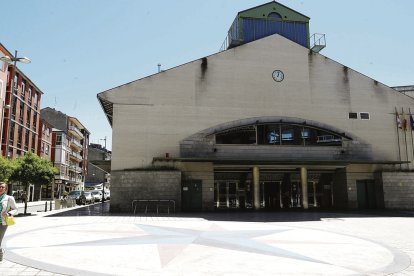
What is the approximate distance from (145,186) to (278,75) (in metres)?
13.4

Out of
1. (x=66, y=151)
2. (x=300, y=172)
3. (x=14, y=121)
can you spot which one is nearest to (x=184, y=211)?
(x=300, y=172)

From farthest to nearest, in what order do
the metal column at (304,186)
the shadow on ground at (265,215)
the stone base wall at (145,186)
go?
the metal column at (304,186) < the stone base wall at (145,186) < the shadow on ground at (265,215)

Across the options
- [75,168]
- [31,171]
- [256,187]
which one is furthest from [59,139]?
[256,187]

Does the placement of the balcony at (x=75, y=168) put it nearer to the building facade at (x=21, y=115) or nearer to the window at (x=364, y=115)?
the building facade at (x=21, y=115)

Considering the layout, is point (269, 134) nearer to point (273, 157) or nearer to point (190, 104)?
point (273, 157)

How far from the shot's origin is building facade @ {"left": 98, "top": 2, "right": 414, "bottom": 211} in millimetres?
25000

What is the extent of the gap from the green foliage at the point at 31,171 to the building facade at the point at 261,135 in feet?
14.7

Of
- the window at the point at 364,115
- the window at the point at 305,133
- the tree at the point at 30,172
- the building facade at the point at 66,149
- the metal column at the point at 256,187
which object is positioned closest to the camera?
the tree at the point at 30,172

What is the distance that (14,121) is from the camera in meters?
43.9

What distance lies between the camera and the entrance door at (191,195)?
25.3 metres

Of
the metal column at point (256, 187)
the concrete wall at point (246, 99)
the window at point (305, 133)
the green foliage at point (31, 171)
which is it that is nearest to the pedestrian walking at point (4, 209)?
the green foliage at point (31, 171)

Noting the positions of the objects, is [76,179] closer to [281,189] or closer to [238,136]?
[281,189]

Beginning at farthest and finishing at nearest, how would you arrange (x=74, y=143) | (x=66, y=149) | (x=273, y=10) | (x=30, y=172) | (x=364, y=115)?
(x=74, y=143)
(x=66, y=149)
(x=273, y=10)
(x=364, y=115)
(x=30, y=172)

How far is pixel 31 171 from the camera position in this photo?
2286cm
